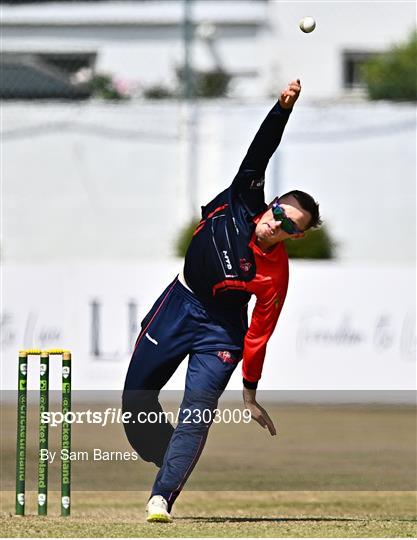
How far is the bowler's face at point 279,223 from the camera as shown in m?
6.29

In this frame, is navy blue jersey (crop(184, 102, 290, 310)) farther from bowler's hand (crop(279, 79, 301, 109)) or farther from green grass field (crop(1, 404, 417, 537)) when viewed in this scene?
green grass field (crop(1, 404, 417, 537))

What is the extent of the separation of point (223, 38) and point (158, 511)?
52.8ft

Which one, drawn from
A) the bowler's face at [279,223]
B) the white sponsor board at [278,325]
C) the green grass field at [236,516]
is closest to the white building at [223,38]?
the white sponsor board at [278,325]

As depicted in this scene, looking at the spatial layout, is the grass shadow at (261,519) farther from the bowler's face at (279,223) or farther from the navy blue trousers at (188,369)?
the bowler's face at (279,223)

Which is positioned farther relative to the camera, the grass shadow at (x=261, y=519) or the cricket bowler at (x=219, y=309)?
the grass shadow at (x=261, y=519)

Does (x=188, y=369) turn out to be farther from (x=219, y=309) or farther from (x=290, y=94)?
(x=290, y=94)

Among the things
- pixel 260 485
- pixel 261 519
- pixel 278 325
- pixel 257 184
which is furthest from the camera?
pixel 278 325

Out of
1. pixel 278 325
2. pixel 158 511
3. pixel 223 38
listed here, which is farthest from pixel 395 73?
pixel 158 511

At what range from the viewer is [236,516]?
7.66m

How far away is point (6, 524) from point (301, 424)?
7.04m

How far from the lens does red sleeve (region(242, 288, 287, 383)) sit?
21.0ft

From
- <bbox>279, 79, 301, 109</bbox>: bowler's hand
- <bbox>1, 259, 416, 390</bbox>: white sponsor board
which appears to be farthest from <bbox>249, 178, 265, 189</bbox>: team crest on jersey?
<bbox>1, 259, 416, 390</bbox>: white sponsor board

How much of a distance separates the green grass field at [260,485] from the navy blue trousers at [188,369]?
1.01 feet

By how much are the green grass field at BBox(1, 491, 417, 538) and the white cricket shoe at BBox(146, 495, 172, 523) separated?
7 centimetres
